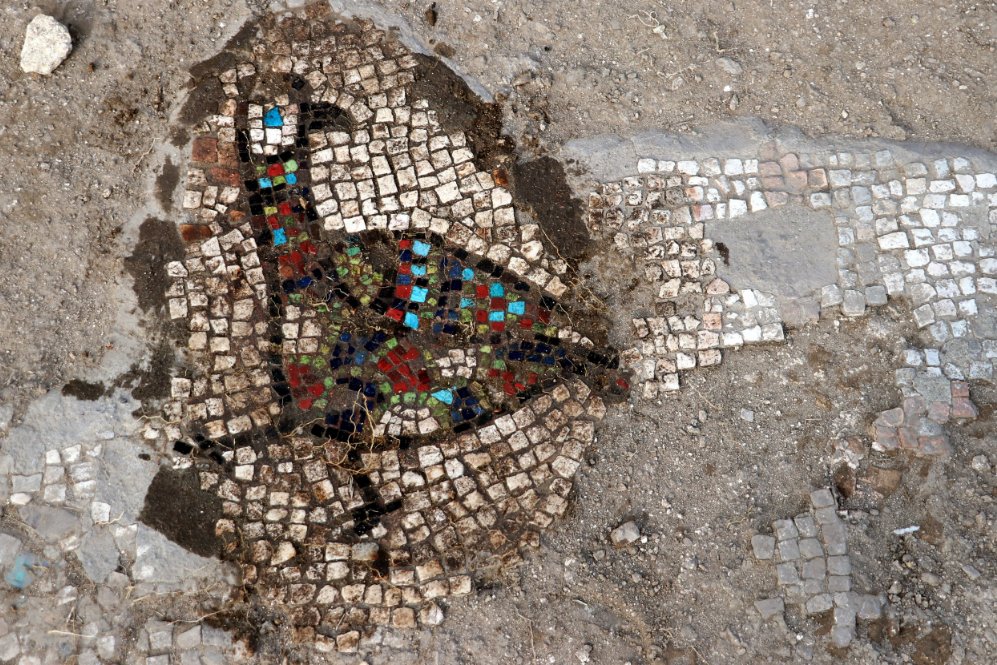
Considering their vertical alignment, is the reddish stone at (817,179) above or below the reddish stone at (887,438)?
above

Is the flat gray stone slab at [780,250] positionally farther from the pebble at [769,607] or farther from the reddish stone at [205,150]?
the reddish stone at [205,150]

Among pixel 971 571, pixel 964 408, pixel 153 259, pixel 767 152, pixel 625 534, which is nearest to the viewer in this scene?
pixel 971 571

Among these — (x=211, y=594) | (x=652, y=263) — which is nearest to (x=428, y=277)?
(x=652, y=263)

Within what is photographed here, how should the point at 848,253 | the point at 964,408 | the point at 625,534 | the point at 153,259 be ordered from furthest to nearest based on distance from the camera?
the point at 848,253
the point at 153,259
the point at 964,408
the point at 625,534

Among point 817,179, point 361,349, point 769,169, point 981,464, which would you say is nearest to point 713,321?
point 769,169

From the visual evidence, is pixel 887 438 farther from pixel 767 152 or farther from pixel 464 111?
pixel 464 111

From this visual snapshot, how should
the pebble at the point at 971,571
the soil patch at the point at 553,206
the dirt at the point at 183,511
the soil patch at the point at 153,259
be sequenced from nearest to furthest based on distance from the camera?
the pebble at the point at 971,571, the dirt at the point at 183,511, the soil patch at the point at 153,259, the soil patch at the point at 553,206

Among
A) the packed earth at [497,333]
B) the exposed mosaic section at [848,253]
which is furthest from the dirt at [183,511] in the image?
the exposed mosaic section at [848,253]
